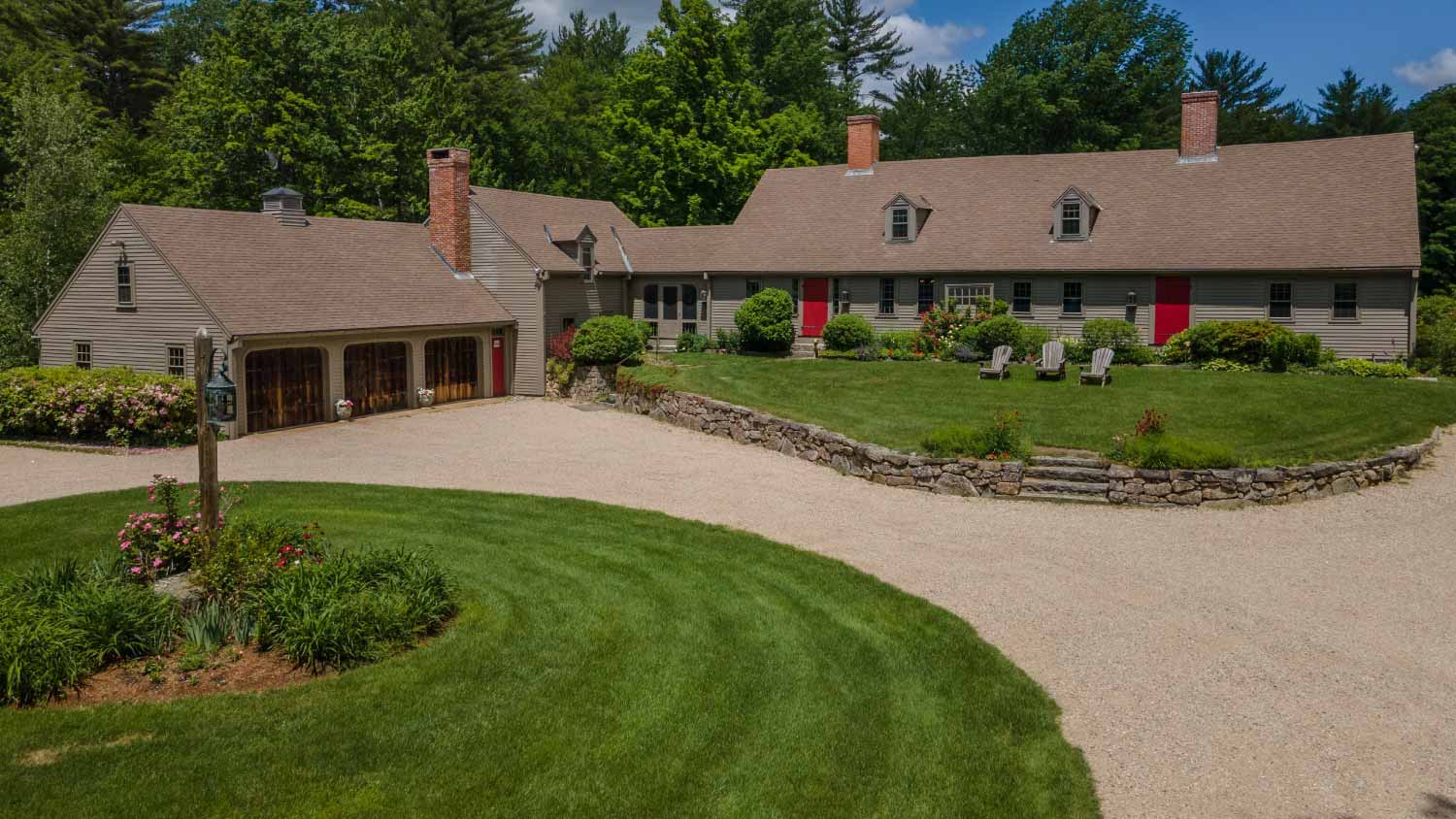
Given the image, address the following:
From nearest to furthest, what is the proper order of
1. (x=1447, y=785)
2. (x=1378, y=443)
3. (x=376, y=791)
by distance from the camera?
(x=376, y=791) → (x=1447, y=785) → (x=1378, y=443)

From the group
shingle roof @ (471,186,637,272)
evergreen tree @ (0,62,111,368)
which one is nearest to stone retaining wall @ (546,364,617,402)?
shingle roof @ (471,186,637,272)

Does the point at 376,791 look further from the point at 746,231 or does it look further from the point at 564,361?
the point at 746,231

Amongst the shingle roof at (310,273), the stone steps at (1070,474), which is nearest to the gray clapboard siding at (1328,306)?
the stone steps at (1070,474)

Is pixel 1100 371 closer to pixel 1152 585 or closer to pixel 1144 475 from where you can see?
pixel 1144 475

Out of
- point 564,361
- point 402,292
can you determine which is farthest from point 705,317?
point 402,292

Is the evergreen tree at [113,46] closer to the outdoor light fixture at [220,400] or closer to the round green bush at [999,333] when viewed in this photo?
the round green bush at [999,333]

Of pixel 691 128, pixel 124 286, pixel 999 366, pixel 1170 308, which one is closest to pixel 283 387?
pixel 124 286

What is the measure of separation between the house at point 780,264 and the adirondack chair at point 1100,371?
5.86m

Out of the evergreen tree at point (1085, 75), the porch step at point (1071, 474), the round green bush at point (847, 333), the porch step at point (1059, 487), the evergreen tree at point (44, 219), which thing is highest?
the evergreen tree at point (1085, 75)

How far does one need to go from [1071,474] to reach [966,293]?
16.7 m

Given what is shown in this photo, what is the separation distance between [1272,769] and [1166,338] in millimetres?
25378

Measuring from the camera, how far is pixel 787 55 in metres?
56.2

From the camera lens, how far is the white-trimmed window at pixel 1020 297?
33.1 m

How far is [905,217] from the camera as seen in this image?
116 ft
